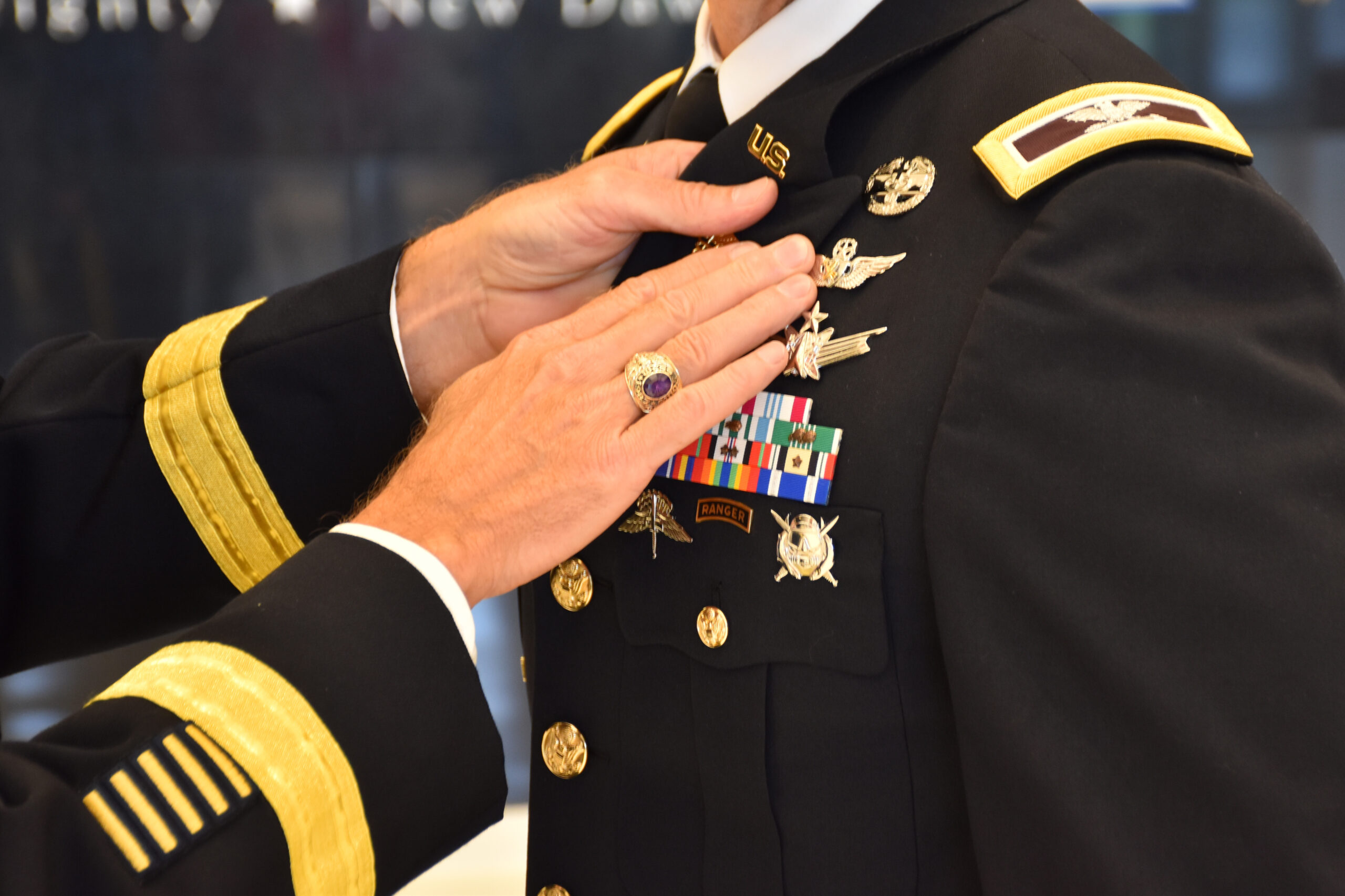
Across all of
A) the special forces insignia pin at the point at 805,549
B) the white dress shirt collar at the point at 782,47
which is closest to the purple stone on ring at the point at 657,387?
the special forces insignia pin at the point at 805,549

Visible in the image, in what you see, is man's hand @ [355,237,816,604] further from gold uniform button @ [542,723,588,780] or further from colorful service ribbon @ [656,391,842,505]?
gold uniform button @ [542,723,588,780]

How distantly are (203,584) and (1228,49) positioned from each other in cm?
305

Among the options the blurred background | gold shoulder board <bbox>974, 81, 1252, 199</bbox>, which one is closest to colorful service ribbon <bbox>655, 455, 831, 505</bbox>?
gold shoulder board <bbox>974, 81, 1252, 199</bbox>

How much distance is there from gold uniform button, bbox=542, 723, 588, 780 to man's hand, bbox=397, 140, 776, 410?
15.4 inches

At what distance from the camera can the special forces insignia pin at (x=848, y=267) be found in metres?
0.69

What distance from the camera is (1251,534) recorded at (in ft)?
1.80

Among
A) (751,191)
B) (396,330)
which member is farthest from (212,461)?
(751,191)

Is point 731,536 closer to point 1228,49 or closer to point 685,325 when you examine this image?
point 685,325

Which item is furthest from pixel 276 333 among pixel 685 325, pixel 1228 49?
pixel 1228 49

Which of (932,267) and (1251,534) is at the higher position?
(932,267)

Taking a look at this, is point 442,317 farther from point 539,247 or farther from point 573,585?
point 573,585

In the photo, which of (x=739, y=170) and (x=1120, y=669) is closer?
(x=1120, y=669)

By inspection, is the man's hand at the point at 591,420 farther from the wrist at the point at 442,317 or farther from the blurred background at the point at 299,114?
the blurred background at the point at 299,114

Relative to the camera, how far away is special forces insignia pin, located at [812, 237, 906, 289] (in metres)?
0.69
